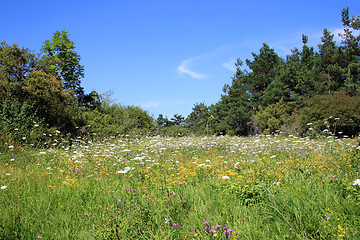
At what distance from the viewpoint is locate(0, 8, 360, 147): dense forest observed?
12.5 m

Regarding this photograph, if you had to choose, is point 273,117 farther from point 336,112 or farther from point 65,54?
point 65,54

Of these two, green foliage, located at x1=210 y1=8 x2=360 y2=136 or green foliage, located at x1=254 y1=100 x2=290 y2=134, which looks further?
green foliage, located at x1=254 y1=100 x2=290 y2=134

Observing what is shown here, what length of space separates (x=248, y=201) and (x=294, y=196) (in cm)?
59

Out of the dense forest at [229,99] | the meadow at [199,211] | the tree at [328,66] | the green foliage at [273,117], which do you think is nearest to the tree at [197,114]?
the dense forest at [229,99]

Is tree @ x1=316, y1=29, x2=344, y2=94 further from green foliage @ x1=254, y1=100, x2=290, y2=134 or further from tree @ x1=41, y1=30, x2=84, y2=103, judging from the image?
tree @ x1=41, y1=30, x2=84, y2=103

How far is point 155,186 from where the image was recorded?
3.77 meters

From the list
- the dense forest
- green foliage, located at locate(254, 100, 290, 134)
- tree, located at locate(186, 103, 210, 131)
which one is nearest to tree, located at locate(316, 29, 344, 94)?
the dense forest

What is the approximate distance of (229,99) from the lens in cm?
3481

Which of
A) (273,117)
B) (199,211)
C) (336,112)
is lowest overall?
(199,211)

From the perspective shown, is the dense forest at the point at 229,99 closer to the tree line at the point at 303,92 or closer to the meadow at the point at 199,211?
the tree line at the point at 303,92

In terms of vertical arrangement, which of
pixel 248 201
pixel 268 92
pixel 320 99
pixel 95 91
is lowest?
pixel 248 201

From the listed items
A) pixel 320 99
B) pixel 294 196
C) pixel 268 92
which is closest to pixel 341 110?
pixel 320 99

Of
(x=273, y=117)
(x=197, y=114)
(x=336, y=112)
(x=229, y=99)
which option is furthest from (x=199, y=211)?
(x=197, y=114)

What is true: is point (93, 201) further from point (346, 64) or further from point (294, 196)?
point (346, 64)
